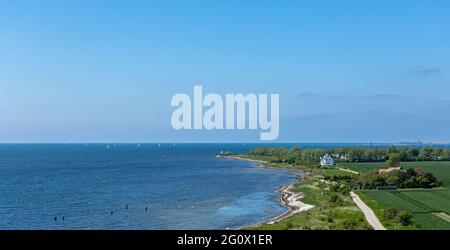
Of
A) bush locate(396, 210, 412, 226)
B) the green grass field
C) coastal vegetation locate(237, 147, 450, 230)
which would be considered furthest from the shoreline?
bush locate(396, 210, 412, 226)

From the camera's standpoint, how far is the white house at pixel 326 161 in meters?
36.2

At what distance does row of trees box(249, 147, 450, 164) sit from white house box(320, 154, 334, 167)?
0.36 meters

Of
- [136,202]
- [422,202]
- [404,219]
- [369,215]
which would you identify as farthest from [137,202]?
[404,219]

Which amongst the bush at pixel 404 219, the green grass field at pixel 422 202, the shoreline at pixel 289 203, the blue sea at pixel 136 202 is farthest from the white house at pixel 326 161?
the bush at pixel 404 219

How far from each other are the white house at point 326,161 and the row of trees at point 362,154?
0.36 meters

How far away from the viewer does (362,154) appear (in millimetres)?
36719

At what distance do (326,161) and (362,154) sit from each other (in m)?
2.90

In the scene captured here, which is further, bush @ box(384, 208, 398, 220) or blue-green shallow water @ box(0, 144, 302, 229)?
blue-green shallow water @ box(0, 144, 302, 229)

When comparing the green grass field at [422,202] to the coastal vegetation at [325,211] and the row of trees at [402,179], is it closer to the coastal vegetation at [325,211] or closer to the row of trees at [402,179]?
the row of trees at [402,179]

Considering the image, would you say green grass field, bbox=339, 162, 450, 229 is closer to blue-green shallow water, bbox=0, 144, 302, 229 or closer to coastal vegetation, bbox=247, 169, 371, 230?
coastal vegetation, bbox=247, 169, 371, 230

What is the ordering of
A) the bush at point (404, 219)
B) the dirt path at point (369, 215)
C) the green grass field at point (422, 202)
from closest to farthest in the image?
the dirt path at point (369, 215), the green grass field at point (422, 202), the bush at point (404, 219)

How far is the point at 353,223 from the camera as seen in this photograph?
11.8 m

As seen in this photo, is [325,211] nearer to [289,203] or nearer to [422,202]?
[422,202]

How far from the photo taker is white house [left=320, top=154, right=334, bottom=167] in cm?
3621
